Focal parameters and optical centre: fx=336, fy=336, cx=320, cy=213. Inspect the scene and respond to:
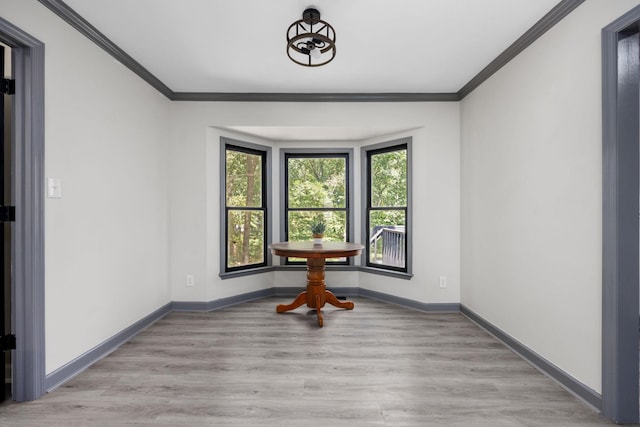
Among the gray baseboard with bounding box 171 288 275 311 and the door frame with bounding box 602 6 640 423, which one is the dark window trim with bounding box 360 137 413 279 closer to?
the gray baseboard with bounding box 171 288 275 311

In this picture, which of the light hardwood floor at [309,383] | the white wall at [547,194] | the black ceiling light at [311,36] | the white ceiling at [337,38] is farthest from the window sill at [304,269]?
the black ceiling light at [311,36]

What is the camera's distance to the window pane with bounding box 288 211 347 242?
4523 mm

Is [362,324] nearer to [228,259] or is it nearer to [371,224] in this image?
[371,224]

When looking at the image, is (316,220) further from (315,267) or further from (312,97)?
(312,97)

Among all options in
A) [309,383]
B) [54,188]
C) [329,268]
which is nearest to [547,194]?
[309,383]

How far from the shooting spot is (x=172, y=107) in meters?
3.73

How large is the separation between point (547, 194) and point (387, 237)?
6.97 ft

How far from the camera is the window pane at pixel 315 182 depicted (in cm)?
453

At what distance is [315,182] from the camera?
4.54 meters

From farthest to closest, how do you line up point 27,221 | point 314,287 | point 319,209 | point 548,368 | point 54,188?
point 319,209 → point 314,287 → point 548,368 → point 54,188 → point 27,221

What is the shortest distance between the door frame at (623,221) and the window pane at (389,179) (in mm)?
2359

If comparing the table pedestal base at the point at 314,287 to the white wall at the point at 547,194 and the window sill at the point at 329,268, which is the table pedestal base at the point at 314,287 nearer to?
the window sill at the point at 329,268

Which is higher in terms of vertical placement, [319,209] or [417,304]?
[319,209]

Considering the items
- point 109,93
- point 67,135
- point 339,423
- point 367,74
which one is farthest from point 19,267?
point 367,74
